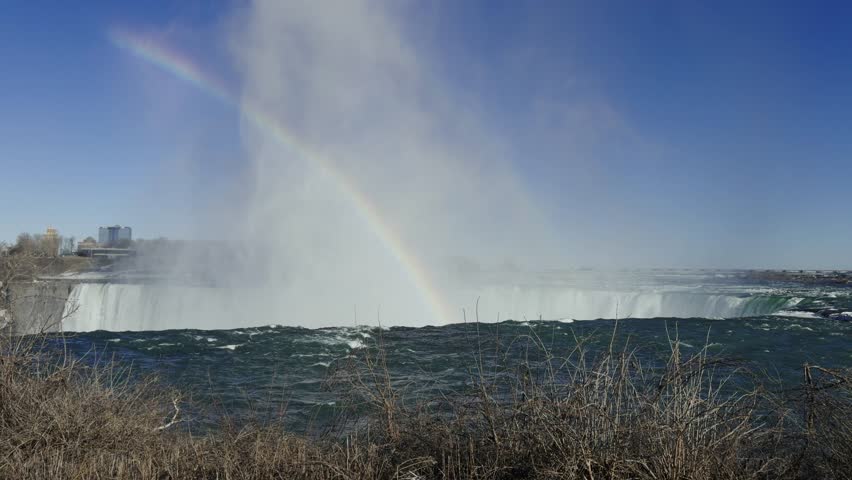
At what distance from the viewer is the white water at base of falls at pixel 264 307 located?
2525 centimetres

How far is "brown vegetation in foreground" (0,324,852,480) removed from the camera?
3.16m

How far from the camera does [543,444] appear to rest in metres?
3.37

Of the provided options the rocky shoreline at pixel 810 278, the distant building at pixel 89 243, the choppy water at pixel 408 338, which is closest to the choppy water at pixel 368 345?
the choppy water at pixel 408 338

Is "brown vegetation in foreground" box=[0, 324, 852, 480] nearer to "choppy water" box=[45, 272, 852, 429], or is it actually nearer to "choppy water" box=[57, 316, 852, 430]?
"choppy water" box=[45, 272, 852, 429]

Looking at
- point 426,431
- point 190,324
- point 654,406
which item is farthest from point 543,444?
point 190,324

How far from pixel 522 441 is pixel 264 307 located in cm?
2381

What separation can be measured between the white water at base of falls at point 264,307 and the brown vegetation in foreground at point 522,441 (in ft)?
67.8

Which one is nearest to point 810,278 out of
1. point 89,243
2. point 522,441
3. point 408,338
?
point 408,338

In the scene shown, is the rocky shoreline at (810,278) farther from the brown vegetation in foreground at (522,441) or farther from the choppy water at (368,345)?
the brown vegetation in foreground at (522,441)

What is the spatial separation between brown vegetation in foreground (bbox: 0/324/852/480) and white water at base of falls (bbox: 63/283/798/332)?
20.7 m

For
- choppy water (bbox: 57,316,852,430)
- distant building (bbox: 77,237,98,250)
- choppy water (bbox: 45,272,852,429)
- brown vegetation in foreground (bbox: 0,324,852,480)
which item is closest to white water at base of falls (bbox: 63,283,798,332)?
choppy water (bbox: 45,272,852,429)

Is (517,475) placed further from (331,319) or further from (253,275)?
(253,275)

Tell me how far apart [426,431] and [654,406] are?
169 cm

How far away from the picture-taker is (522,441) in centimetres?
360
